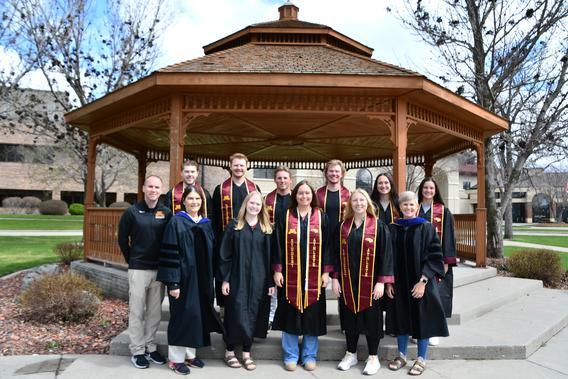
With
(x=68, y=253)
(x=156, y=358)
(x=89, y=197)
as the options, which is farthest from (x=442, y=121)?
(x=68, y=253)

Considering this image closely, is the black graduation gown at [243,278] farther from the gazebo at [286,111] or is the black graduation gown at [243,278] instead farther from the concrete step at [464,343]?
the gazebo at [286,111]

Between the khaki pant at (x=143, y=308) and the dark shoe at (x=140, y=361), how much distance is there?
4 centimetres

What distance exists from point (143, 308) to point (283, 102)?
13.3 feet

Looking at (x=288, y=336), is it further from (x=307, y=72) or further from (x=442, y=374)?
(x=307, y=72)

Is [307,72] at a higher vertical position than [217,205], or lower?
higher

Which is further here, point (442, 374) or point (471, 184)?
point (471, 184)

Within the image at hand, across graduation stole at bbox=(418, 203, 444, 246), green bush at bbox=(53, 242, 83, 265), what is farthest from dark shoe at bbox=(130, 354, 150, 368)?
green bush at bbox=(53, 242, 83, 265)

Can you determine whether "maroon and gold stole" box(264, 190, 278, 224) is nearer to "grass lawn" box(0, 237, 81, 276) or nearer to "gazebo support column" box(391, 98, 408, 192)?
"gazebo support column" box(391, 98, 408, 192)

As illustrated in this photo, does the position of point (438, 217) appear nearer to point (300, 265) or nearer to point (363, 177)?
point (300, 265)

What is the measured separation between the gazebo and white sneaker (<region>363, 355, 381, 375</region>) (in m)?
3.42

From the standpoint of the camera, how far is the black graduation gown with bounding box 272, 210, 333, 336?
4.66 meters

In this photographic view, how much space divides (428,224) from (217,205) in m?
2.50

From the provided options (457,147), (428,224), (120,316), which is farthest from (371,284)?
(457,147)

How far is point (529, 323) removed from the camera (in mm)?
6164
